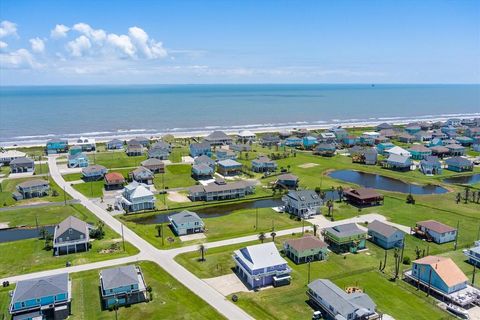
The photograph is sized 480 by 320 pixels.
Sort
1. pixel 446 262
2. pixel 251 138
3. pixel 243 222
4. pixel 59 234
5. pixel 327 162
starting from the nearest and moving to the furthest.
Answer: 1. pixel 446 262
2. pixel 59 234
3. pixel 243 222
4. pixel 327 162
5. pixel 251 138

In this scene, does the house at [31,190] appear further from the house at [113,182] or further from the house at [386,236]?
the house at [386,236]

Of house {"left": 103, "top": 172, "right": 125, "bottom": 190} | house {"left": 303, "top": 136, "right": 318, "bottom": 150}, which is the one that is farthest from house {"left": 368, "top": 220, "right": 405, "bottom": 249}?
house {"left": 303, "top": 136, "right": 318, "bottom": 150}

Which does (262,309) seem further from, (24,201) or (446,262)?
(24,201)

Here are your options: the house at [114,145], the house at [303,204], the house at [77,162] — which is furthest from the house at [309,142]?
the house at [77,162]

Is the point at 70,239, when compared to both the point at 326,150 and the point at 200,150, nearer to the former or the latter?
the point at 200,150

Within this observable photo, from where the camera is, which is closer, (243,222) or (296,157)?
(243,222)

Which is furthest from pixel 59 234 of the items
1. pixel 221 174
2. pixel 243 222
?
pixel 221 174
